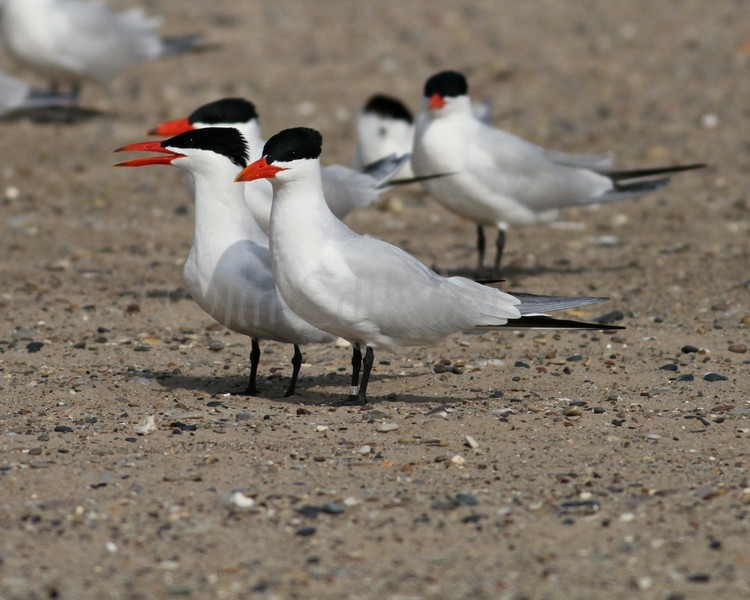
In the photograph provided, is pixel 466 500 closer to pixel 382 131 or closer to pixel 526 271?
pixel 526 271

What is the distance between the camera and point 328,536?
361 cm

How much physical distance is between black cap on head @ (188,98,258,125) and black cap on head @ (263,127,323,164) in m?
2.18

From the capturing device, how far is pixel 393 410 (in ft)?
16.1

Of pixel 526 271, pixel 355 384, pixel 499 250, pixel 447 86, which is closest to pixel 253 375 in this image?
pixel 355 384

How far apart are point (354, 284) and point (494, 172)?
286 centimetres

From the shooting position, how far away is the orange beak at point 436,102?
291 inches

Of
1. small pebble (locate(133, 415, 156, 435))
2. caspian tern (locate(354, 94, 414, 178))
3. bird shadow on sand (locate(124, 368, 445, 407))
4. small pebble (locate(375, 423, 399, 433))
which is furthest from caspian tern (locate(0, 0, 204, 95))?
small pebble (locate(375, 423, 399, 433))

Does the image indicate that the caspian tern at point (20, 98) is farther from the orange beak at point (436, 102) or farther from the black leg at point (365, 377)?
the black leg at point (365, 377)

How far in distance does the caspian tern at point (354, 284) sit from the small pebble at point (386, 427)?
0.31 m

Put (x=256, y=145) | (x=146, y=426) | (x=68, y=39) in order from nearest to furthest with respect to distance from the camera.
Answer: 1. (x=146, y=426)
2. (x=256, y=145)
3. (x=68, y=39)

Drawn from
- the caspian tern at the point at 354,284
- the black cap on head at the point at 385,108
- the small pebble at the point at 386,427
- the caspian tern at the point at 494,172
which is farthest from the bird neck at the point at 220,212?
the black cap on head at the point at 385,108

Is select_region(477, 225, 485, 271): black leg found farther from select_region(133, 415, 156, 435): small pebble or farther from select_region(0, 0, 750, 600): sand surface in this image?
select_region(133, 415, 156, 435): small pebble

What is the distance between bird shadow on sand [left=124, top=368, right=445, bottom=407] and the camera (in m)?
5.12

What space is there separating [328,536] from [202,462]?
77 cm
